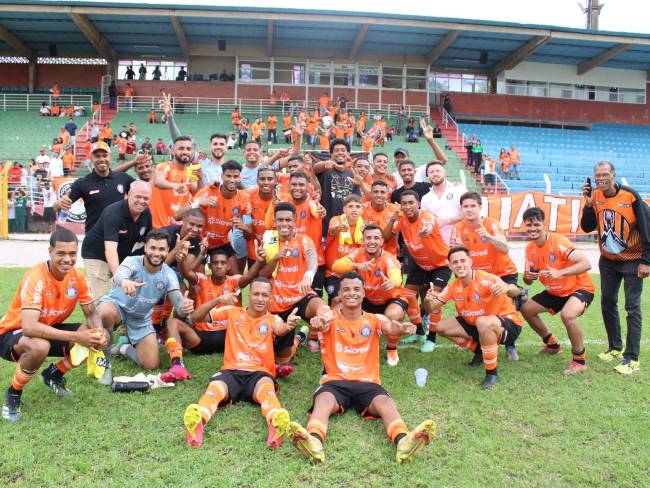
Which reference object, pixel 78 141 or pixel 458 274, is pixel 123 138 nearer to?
pixel 78 141

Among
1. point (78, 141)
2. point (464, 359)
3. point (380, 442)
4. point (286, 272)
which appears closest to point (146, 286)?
point (286, 272)

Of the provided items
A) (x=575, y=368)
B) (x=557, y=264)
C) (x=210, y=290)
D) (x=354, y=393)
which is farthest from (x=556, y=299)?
(x=210, y=290)

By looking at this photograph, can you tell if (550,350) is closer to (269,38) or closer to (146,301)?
(146,301)

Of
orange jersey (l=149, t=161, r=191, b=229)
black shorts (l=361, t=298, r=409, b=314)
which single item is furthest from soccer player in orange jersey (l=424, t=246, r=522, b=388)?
orange jersey (l=149, t=161, r=191, b=229)

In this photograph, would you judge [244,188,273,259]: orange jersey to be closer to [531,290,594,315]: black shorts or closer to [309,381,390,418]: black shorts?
[309,381,390,418]: black shorts

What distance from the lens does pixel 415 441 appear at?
12.5 feet

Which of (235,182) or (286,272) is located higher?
(235,182)

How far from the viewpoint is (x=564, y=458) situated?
395cm

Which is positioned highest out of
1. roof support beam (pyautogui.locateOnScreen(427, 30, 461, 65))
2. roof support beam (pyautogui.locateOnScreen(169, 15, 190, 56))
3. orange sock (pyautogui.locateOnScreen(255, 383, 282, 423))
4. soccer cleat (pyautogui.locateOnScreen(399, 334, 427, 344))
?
roof support beam (pyautogui.locateOnScreen(427, 30, 461, 65))

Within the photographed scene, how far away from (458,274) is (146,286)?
3310 mm

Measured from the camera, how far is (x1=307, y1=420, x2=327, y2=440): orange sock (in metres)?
4.07

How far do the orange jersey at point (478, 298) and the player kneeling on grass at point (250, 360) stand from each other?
1896mm

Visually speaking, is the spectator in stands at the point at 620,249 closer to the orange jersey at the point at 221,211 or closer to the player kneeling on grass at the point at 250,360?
the player kneeling on grass at the point at 250,360

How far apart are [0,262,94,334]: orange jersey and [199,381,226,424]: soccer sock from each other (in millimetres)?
1427
